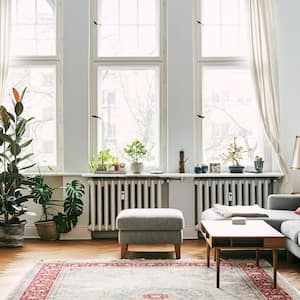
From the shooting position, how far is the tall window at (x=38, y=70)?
23.5ft

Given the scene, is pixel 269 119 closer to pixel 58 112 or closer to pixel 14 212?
pixel 58 112

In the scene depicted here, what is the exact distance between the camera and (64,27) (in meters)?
7.03

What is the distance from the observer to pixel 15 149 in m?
6.52

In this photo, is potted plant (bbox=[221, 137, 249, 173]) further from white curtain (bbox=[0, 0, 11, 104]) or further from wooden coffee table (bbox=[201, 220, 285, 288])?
white curtain (bbox=[0, 0, 11, 104])

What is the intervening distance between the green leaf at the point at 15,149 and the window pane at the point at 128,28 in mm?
1575

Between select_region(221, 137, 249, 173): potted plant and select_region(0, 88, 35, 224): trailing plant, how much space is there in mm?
2365

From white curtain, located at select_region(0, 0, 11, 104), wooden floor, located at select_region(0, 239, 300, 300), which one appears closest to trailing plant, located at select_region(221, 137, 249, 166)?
wooden floor, located at select_region(0, 239, 300, 300)

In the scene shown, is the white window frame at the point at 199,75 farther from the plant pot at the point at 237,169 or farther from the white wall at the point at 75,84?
the white wall at the point at 75,84

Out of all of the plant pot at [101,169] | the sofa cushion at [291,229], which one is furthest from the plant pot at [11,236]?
the sofa cushion at [291,229]

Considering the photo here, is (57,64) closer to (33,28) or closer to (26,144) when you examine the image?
(33,28)

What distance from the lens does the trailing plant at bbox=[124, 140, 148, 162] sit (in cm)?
696

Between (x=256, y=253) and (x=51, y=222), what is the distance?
2584 mm

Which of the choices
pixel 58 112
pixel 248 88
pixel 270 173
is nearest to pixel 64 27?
pixel 58 112

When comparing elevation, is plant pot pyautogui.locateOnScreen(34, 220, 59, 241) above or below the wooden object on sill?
below
